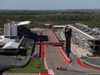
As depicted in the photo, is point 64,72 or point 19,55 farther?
point 19,55

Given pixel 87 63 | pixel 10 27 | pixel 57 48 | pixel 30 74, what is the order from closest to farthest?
1. pixel 30 74
2. pixel 87 63
3. pixel 57 48
4. pixel 10 27

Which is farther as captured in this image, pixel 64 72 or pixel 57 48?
pixel 57 48

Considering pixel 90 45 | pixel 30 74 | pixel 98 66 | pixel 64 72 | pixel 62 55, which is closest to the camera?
pixel 30 74

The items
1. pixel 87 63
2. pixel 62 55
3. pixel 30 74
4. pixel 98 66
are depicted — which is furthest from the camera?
pixel 62 55

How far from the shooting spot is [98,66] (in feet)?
147

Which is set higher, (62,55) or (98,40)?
(98,40)

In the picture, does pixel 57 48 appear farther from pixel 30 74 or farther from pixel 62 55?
pixel 30 74

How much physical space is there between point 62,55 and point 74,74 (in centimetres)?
1971

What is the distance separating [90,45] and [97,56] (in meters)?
4.29

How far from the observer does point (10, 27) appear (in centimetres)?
6988

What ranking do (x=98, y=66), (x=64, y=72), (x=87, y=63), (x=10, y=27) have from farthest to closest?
(x=10, y=27) → (x=87, y=63) → (x=98, y=66) → (x=64, y=72)

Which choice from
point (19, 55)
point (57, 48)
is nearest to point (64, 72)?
point (19, 55)

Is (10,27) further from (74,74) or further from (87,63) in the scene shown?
(74,74)

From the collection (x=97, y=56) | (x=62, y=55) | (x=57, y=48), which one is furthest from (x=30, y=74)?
(x=57, y=48)
